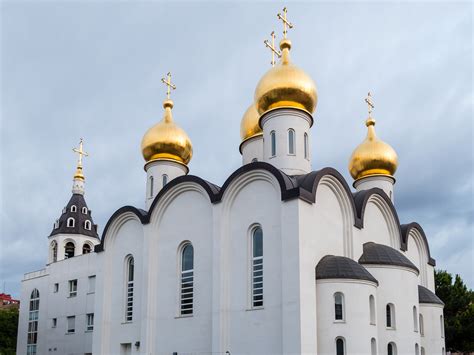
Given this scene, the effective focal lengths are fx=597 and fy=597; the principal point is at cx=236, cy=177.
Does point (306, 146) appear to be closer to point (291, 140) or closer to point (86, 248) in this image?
Answer: point (291, 140)

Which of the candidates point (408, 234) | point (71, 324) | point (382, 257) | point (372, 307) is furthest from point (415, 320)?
point (71, 324)

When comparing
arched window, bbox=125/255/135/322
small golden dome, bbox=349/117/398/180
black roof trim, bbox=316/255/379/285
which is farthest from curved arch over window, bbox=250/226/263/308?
small golden dome, bbox=349/117/398/180

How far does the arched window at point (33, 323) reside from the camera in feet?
91.1

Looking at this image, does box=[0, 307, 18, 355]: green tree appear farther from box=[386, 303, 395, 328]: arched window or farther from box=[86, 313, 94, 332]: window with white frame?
box=[386, 303, 395, 328]: arched window

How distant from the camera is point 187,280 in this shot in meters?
17.3

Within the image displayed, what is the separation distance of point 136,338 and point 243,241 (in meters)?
5.09

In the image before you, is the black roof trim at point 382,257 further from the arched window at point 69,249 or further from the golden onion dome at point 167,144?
the arched window at point 69,249

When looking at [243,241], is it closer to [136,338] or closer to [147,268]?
[147,268]

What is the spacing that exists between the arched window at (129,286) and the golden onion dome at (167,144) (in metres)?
4.38

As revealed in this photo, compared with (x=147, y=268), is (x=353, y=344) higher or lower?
lower

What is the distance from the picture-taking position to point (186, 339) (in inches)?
655

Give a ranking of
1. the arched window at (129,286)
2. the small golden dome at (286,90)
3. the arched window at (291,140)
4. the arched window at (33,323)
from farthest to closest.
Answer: the arched window at (33,323)
the arched window at (129,286)
the small golden dome at (286,90)
the arched window at (291,140)

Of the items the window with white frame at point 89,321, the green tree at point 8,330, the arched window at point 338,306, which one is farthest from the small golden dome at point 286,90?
the green tree at point 8,330

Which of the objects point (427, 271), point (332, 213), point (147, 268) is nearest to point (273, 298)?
point (332, 213)
